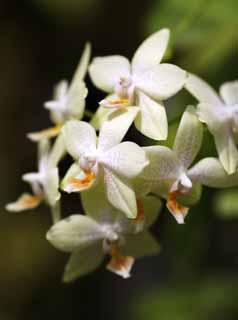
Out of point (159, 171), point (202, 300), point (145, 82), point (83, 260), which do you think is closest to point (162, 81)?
point (145, 82)

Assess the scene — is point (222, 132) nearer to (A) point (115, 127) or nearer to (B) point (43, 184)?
(A) point (115, 127)

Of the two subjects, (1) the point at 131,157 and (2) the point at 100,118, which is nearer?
(1) the point at 131,157

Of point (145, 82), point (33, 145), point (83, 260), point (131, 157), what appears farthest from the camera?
point (33, 145)

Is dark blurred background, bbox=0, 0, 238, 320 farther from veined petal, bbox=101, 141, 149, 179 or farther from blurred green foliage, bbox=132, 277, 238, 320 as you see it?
veined petal, bbox=101, 141, 149, 179

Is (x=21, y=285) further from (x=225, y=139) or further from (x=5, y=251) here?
(x=225, y=139)

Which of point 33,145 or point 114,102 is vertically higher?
point 114,102

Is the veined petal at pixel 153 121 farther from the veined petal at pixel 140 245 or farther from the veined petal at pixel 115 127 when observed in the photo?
the veined petal at pixel 140 245

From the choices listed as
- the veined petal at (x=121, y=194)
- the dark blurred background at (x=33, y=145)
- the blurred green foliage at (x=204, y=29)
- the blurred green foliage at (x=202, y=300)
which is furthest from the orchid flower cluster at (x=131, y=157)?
the dark blurred background at (x=33, y=145)
